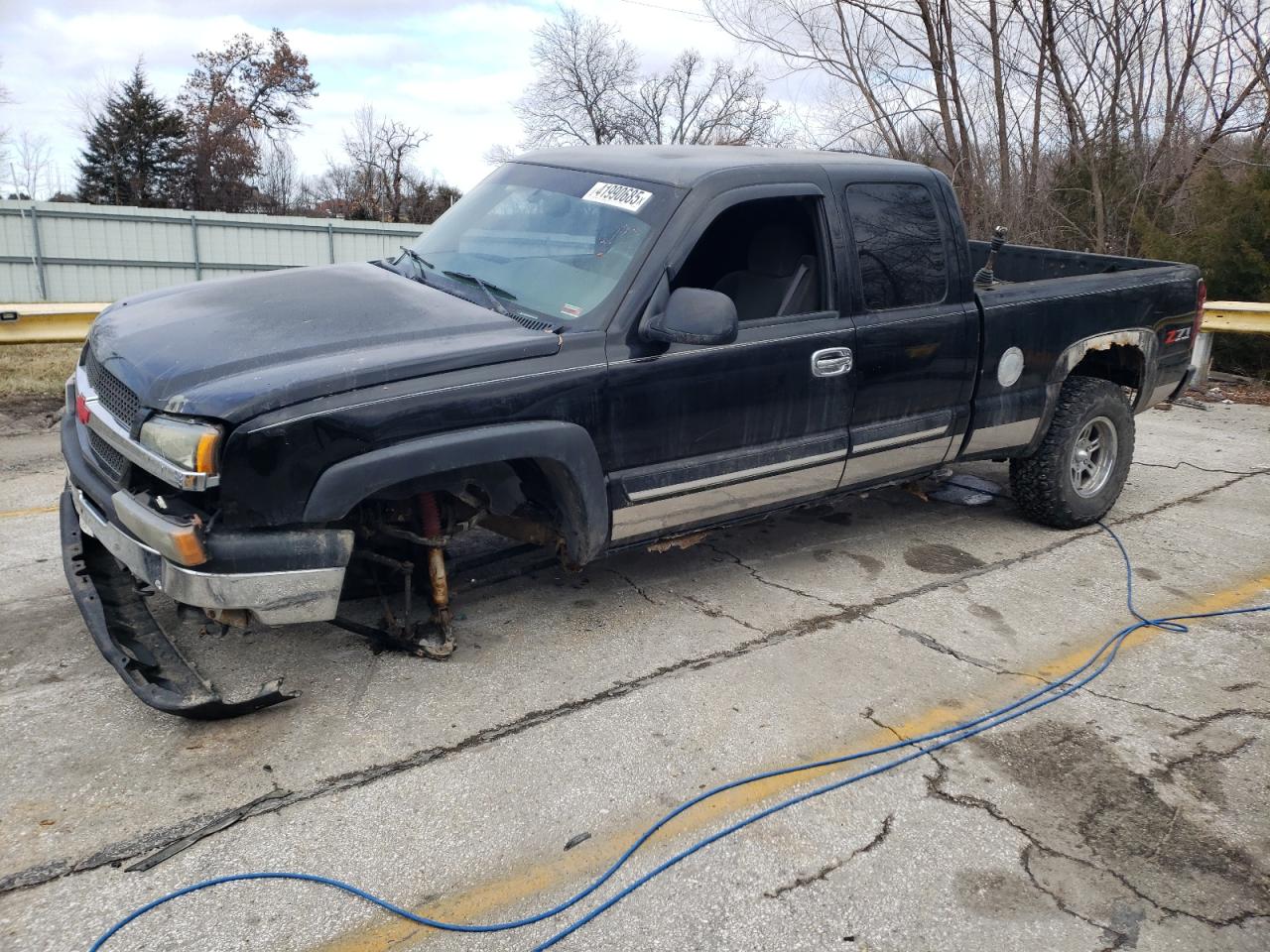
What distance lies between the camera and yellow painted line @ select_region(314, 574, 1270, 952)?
256 cm

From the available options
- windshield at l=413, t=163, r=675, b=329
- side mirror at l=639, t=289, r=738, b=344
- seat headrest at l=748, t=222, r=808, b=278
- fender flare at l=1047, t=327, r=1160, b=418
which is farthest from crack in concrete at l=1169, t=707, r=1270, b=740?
windshield at l=413, t=163, r=675, b=329

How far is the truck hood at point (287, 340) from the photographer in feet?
10.6

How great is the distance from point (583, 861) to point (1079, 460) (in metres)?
4.22

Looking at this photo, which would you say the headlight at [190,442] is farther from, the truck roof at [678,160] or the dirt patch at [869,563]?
the dirt patch at [869,563]

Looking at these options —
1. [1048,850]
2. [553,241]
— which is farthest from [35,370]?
[1048,850]

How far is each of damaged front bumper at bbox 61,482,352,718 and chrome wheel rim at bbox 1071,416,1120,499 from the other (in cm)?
430

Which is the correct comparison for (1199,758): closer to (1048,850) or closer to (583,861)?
(1048,850)

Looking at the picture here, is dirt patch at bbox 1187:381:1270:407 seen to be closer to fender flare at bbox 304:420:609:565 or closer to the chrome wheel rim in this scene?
the chrome wheel rim

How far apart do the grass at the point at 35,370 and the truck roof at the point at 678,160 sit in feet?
18.2

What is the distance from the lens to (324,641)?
405 centimetres

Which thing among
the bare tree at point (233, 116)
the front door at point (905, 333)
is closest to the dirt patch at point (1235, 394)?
the front door at point (905, 333)

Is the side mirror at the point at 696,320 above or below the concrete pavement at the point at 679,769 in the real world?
above

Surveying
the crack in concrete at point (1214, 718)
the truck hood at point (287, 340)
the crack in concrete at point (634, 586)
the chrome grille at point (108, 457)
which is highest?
the truck hood at point (287, 340)

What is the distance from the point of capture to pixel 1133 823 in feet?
10.3
